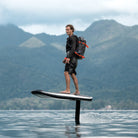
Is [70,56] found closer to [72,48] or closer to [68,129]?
[72,48]

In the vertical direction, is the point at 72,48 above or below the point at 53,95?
above

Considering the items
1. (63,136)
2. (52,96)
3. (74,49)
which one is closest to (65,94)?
(52,96)

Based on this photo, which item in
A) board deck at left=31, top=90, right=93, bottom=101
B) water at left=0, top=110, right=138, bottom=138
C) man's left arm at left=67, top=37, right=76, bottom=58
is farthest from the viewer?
man's left arm at left=67, top=37, right=76, bottom=58

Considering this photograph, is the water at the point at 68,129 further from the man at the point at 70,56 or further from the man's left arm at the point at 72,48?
the man's left arm at the point at 72,48

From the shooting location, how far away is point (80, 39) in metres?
22.5

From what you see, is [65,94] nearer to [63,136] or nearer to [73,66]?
[73,66]

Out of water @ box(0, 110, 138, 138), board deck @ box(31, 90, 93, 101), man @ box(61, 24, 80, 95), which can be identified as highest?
man @ box(61, 24, 80, 95)

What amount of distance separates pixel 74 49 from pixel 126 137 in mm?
7360

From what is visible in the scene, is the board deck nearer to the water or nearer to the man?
the man

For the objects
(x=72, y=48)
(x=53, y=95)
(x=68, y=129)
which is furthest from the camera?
(x=72, y=48)

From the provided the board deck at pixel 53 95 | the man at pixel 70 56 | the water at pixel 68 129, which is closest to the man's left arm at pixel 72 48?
the man at pixel 70 56

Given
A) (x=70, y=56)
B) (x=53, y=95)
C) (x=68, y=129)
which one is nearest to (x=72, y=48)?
(x=70, y=56)

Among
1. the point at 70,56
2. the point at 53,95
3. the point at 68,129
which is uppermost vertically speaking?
the point at 70,56

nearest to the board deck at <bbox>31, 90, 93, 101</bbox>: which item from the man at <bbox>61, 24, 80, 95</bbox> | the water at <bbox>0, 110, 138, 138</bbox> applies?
the man at <bbox>61, 24, 80, 95</bbox>
